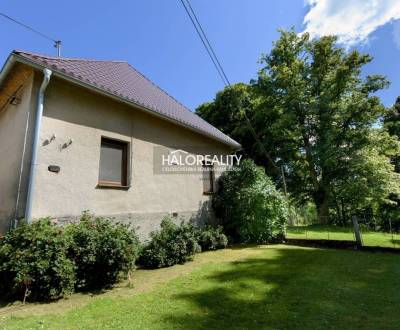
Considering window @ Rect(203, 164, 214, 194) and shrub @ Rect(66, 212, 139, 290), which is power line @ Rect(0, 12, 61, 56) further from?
window @ Rect(203, 164, 214, 194)

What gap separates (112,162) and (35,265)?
10.6 feet

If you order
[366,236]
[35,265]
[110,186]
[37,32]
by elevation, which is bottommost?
[366,236]

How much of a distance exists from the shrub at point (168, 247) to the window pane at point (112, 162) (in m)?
1.81

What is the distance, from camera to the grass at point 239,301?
10.0 feet

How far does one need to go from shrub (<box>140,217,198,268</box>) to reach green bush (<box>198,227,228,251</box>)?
1.16 meters

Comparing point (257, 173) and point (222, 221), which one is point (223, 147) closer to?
point (257, 173)

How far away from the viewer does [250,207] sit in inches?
356

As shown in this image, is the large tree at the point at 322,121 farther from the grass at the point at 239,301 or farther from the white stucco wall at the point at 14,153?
the white stucco wall at the point at 14,153

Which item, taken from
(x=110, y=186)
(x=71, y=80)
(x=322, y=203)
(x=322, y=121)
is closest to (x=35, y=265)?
(x=110, y=186)

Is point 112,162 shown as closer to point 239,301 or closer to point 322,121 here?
point 239,301

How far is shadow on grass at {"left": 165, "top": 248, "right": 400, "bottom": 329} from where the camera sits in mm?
3074

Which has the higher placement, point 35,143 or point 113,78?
point 113,78

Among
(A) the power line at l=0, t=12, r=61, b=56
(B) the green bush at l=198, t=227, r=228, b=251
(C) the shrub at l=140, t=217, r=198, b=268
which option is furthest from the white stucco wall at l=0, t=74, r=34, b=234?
(B) the green bush at l=198, t=227, r=228, b=251

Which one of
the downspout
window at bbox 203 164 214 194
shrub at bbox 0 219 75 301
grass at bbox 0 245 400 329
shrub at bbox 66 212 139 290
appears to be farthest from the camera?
window at bbox 203 164 214 194
